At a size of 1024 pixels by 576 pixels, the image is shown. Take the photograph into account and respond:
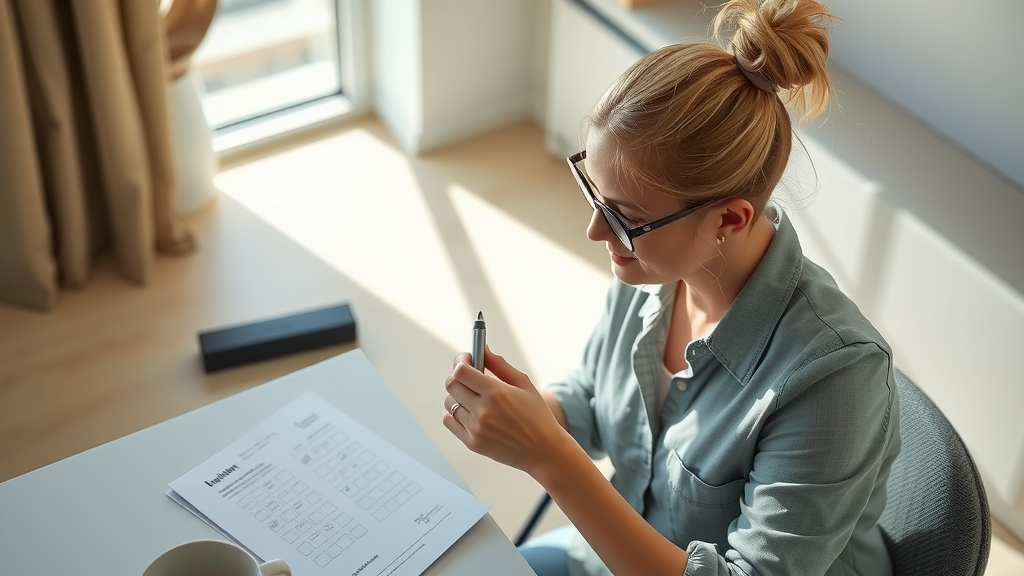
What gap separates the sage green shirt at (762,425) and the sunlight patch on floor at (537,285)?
0.95 m

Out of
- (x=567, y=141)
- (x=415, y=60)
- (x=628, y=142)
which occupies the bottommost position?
(x=567, y=141)

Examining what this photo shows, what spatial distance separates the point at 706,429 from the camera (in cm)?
126

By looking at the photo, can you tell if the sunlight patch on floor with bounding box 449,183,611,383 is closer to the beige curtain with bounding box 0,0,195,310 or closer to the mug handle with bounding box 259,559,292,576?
the beige curtain with bounding box 0,0,195,310

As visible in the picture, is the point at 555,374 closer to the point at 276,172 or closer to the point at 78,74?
the point at 276,172

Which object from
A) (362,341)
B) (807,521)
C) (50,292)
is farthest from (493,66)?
(807,521)

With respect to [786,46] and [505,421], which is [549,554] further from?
[786,46]

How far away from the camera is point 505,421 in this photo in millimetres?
1148

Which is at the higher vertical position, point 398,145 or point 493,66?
point 493,66

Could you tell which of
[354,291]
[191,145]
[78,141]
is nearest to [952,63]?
[354,291]

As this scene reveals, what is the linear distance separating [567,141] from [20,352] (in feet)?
4.95

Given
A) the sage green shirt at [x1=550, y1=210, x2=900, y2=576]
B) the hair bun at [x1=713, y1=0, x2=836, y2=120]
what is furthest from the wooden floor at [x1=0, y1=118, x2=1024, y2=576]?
the hair bun at [x1=713, y1=0, x2=836, y2=120]

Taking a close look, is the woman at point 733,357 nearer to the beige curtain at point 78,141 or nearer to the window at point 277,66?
the beige curtain at point 78,141

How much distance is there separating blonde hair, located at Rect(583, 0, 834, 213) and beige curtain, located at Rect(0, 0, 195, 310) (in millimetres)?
1436

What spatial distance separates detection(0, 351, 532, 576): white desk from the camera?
114 cm
